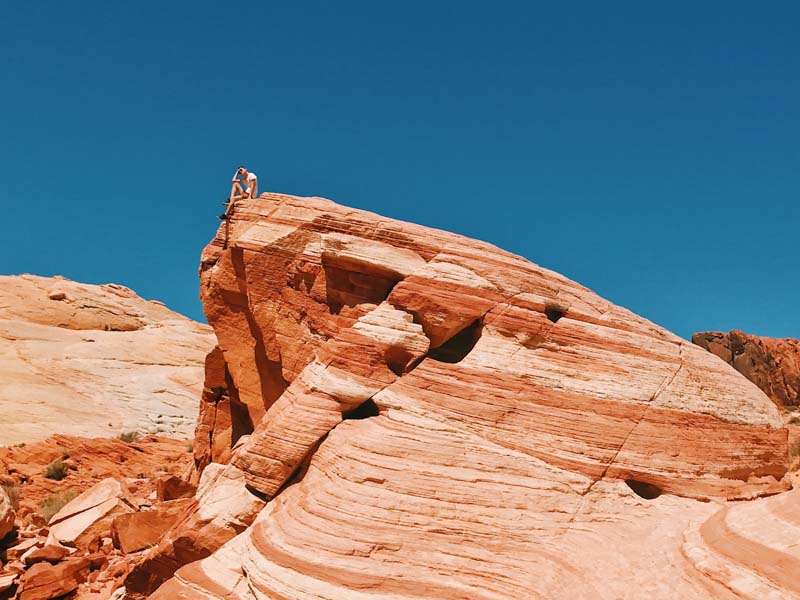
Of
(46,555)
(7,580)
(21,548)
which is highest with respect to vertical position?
(21,548)

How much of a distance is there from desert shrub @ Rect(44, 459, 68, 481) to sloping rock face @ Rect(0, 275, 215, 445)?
12.0 feet

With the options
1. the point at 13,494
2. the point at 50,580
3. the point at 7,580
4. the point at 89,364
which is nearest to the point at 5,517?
the point at 7,580

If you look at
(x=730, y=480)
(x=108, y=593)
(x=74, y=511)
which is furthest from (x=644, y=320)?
(x=74, y=511)

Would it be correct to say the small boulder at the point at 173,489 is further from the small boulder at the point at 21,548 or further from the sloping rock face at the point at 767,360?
the sloping rock face at the point at 767,360

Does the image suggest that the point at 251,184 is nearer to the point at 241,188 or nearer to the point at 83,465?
the point at 241,188

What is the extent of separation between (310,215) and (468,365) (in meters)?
4.75

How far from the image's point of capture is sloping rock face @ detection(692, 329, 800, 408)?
1663 inches

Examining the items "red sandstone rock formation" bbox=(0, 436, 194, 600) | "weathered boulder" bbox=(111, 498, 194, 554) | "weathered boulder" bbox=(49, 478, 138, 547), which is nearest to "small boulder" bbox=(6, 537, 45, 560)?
"red sandstone rock formation" bbox=(0, 436, 194, 600)

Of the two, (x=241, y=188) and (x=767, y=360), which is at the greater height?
(x=767, y=360)

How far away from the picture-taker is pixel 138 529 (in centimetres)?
1416

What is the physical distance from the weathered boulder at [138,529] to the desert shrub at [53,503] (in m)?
3.69

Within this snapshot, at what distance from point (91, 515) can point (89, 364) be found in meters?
21.6

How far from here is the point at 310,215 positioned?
1387cm

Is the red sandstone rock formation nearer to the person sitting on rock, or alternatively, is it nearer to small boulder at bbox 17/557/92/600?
small boulder at bbox 17/557/92/600
